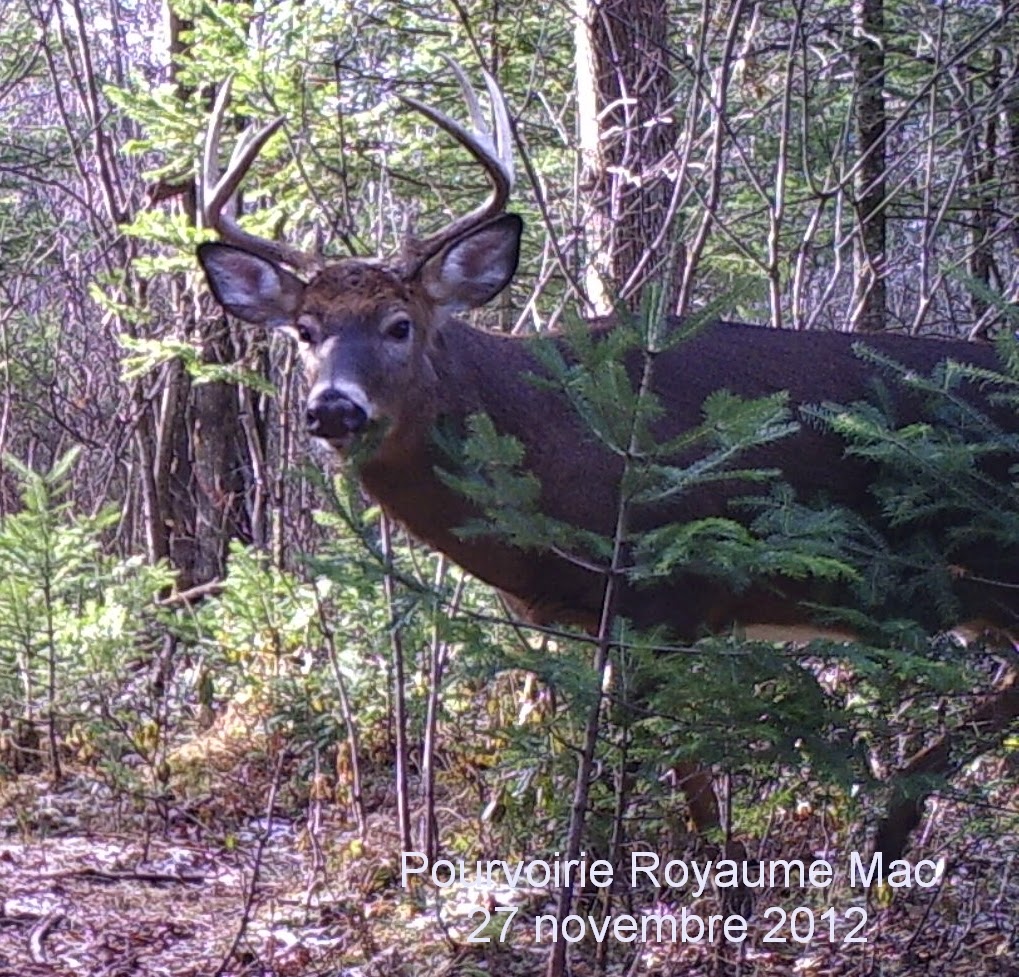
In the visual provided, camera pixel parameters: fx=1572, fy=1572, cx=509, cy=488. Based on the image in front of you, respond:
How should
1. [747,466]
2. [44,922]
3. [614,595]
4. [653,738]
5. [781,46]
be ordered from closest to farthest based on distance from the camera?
[614,595] < [653,738] < [44,922] < [747,466] < [781,46]

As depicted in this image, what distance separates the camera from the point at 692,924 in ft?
15.8

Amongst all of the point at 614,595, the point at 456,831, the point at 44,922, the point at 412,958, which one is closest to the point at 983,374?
the point at 614,595

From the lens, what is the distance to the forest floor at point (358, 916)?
189 inches

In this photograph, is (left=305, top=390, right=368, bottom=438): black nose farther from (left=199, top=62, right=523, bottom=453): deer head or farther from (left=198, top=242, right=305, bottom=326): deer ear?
(left=198, top=242, right=305, bottom=326): deer ear

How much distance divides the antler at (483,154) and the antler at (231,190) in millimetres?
460

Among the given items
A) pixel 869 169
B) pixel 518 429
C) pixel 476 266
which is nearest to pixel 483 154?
pixel 476 266

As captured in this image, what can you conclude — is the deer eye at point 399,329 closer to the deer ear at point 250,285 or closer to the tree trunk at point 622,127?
the deer ear at point 250,285

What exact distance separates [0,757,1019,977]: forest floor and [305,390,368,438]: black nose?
1330 millimetres

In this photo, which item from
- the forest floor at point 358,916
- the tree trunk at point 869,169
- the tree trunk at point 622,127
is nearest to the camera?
the forest floor at point 358,916

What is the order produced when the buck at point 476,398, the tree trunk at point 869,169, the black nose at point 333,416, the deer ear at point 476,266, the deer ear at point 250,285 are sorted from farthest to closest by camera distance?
the tree trunk at point 869,169 < the deer ear at point 250,285 < the deer ear at point 476,266 < the buck at point 476,398 < the black nose at point 333,416

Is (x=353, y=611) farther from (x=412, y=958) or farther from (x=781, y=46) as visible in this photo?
(x=781, y=46)

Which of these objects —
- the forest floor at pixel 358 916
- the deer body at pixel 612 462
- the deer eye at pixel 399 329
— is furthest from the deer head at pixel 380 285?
the forest floor at pixel 358 916

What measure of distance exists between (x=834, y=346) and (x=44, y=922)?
364 centimetres

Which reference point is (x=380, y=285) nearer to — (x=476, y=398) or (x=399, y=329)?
(x=399, y=329)
